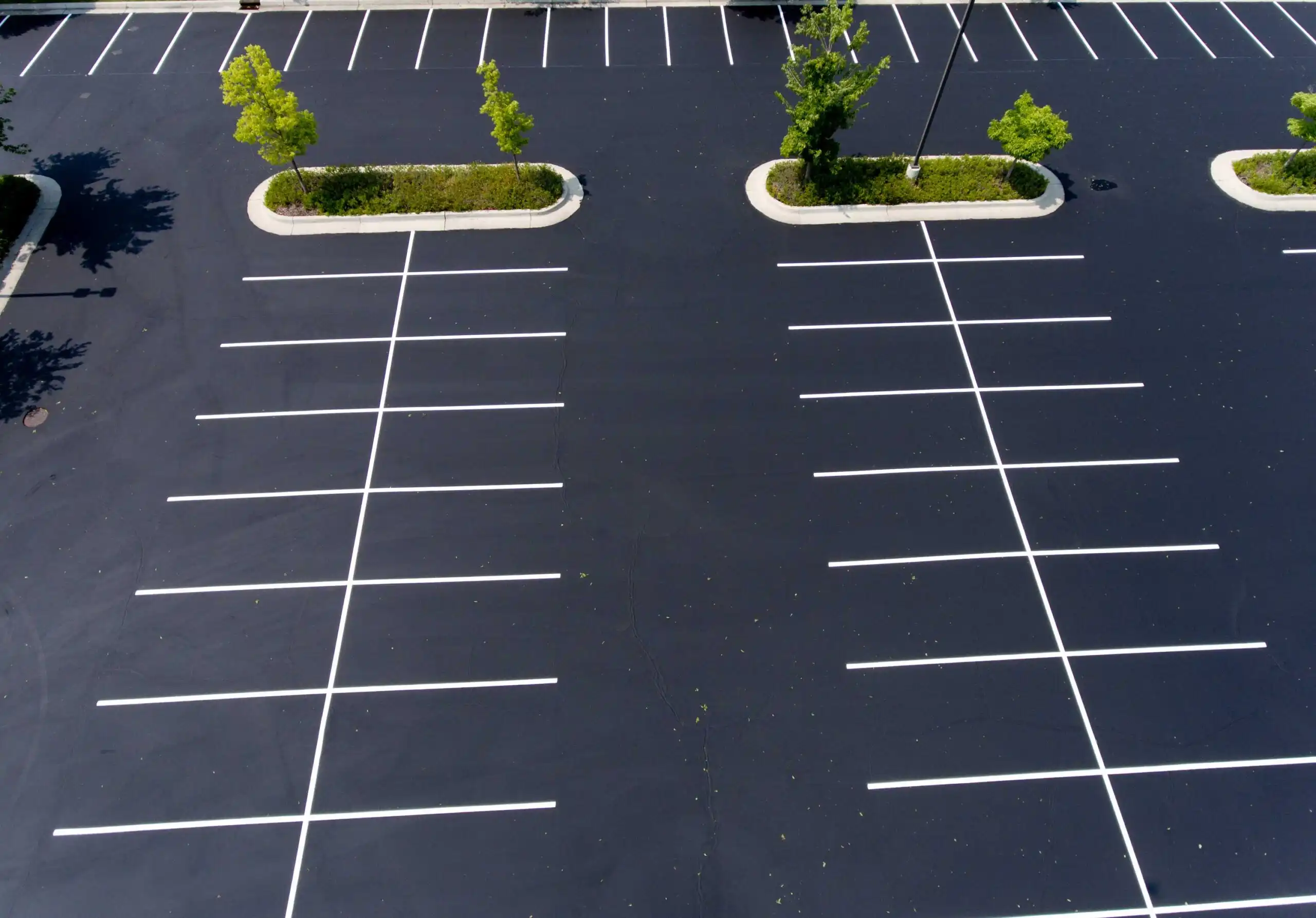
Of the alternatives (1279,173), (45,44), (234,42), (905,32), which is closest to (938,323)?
(1279,173)

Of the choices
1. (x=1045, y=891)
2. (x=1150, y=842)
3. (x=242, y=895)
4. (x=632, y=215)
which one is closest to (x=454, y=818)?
(x=242, y=895)

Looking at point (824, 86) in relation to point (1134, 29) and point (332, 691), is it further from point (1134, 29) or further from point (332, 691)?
point (332, 691)

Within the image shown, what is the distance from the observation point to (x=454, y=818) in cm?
1214

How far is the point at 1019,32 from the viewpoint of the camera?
24516 mm

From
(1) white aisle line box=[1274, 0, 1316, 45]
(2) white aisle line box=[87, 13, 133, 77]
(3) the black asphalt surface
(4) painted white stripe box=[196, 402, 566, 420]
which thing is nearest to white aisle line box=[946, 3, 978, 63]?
(3) the black asphalt surface

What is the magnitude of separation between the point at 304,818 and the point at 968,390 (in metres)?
15.5

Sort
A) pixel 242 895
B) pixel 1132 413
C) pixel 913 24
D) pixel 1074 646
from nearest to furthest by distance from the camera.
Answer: pixel 242 895, pixel 1074 646, pixel 1132 413, pixel 913 24

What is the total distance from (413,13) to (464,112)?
241 inches

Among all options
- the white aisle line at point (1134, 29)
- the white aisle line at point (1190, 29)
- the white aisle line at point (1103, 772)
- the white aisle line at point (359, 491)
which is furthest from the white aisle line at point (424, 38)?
the white aisle line at point (1190, 29)

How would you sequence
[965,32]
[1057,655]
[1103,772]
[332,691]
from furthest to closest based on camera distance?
1. [965,32]
2. [1057,655]
3. [332,691]
4. [1103,772]

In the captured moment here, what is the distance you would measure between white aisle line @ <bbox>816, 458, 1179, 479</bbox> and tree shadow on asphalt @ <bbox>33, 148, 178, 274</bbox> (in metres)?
18.3

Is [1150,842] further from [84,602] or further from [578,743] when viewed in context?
[84,602]

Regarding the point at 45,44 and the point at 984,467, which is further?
the point at 45,44

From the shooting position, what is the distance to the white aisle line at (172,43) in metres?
23.1
